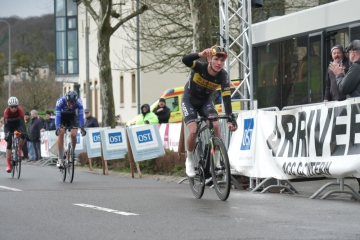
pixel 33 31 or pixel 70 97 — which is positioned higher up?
pixel 33 31

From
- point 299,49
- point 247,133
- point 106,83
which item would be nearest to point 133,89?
point 106,83

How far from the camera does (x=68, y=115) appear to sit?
1723 cm

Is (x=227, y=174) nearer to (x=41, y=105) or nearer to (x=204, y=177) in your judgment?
(x=204, y=177)

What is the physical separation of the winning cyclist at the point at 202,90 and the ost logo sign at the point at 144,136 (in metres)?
8.73

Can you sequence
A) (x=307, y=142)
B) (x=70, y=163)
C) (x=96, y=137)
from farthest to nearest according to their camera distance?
1. (x=96, y=137)
2. (x=70, y=163)
3. (x=307, y=142)

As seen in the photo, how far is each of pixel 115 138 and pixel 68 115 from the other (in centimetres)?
520

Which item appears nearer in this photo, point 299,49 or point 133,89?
point 299,49

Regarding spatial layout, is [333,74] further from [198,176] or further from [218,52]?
[218,52]

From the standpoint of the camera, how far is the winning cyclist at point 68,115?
1689 centimetres

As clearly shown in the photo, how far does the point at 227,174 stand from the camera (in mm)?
10648

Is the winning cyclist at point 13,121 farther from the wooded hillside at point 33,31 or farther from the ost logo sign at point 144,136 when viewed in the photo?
the wooded hillside at point 33,31

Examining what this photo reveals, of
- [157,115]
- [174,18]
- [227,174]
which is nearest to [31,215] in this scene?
[227,174]

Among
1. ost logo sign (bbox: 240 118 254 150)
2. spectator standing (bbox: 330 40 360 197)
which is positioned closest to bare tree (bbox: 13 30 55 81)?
ost logo sign (bbox: 240 118 254 150)

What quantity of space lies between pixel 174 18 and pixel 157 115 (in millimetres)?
7332
